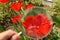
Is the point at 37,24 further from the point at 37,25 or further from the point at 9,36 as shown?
the point at 9,36

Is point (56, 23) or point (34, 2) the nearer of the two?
point (56, 23)

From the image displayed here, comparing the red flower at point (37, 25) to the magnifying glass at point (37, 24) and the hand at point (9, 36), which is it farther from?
the hand at point (9, 36)

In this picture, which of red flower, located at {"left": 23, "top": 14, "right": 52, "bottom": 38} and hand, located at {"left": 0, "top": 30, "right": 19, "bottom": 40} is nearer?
hand, located at {"left": 0, "top": 30, "right": 19, "bottom": 40}

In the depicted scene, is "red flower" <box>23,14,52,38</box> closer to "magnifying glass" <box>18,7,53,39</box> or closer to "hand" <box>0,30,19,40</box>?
"magnifying glass" <box>18,7,53,39</box>

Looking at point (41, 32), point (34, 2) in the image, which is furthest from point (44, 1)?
point (41, 32)

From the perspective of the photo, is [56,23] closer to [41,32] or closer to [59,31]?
[59,31]

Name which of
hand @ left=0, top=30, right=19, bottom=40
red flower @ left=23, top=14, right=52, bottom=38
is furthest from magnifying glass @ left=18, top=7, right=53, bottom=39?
hand @ left=0, top=30, right=19, bottom=40

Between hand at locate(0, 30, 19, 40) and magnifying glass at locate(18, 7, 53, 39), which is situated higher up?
hand at locate(0, 30, 19, 40)
